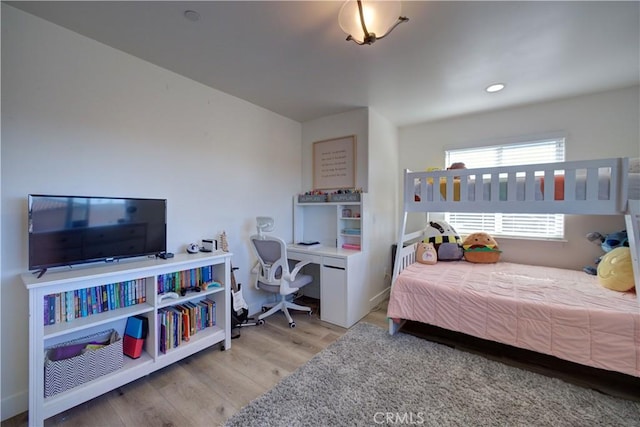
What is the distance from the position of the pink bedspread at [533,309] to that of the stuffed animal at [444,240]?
355mm

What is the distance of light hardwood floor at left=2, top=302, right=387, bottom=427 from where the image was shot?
148 centimetres

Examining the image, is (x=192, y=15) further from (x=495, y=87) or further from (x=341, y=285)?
(x=495, y=87)

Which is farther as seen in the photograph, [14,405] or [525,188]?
[525,188]

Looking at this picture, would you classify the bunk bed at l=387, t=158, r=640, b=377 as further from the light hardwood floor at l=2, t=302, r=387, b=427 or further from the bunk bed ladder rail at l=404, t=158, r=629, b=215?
the light hardwood floor at l=2, t=302, r=387, b=427

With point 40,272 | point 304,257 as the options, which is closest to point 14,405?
point 40,272

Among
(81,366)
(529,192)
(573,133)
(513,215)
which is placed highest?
(573,133)

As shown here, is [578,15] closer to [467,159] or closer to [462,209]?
[462,209]

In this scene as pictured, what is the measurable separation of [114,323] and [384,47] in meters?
2.89

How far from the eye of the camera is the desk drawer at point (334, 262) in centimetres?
262

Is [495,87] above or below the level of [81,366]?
above

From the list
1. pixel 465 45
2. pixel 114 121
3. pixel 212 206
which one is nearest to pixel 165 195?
pixel 212 206

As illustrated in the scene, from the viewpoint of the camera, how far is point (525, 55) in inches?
76.9

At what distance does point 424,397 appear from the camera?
162 cm

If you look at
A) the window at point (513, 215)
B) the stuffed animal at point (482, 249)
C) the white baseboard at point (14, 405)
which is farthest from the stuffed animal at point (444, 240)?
the white baseboard at point (14, 405)
